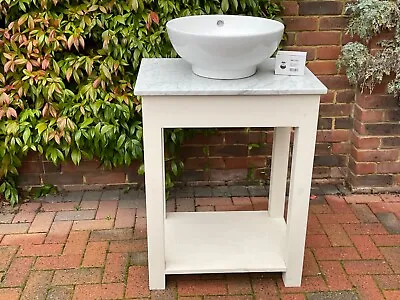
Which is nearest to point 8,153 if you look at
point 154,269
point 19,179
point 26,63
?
point 19,179

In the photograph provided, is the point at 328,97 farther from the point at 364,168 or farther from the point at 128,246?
the point at 128,246

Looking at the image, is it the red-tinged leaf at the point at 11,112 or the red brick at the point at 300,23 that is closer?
the red-tinged leaf at the point at 11,112

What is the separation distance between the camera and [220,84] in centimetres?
174

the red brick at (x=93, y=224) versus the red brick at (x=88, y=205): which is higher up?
the red brick at (x=93, y=224)

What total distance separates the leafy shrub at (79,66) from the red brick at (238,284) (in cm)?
77

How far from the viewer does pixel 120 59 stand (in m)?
2.35

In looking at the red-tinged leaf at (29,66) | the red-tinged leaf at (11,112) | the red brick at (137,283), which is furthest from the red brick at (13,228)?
the red-tinged leaf at (29,66)

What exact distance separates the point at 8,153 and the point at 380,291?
6.15 ft

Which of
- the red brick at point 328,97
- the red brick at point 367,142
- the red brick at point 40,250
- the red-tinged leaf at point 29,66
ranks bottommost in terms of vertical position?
the red brick at point 40,250

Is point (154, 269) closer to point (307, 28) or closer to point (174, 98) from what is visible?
point (174, 98)

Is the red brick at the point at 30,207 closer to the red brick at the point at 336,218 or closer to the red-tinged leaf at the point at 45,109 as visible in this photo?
the red-tinged leaf at the point at 45,109

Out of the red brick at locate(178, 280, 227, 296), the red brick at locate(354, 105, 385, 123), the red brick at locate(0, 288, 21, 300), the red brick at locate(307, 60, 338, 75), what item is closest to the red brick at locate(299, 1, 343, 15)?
the red brick at locate(307, 60, 338, 75)

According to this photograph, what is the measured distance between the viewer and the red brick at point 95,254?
2164 millimetres

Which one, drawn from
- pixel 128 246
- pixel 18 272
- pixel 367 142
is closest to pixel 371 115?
pixel 367 142
